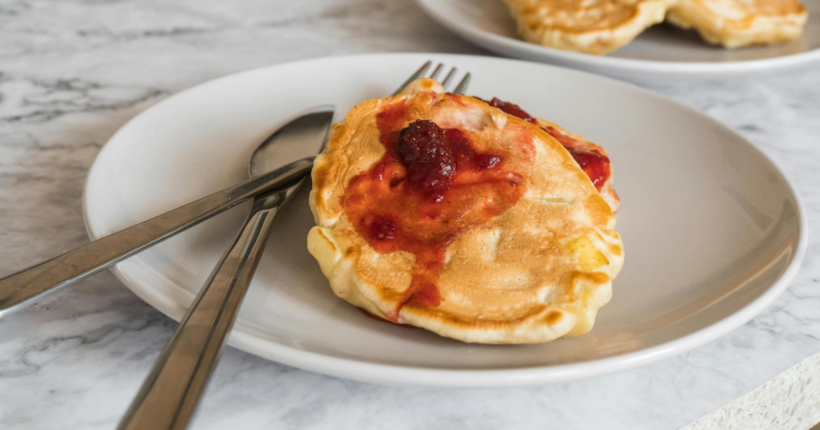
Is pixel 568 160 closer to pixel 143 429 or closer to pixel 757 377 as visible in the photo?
pixel 757 377

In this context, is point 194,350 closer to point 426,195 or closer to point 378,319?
point 378,319

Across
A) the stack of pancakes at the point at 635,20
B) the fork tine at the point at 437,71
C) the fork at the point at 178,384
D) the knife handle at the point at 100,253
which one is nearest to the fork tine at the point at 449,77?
the fork tine at the point at 437,71

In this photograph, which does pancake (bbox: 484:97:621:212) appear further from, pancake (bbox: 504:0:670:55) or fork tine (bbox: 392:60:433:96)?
pancake (bbox: 504:0:670:55)

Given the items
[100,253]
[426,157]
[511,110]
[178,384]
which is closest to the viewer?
[178,384]

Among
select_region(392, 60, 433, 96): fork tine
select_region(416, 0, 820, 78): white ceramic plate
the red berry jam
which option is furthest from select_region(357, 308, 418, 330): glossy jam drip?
select_region(416, 0, 820, 78): white ceramic plate

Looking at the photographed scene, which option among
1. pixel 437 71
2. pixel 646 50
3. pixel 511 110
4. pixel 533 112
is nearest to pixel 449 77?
pixel 437 71

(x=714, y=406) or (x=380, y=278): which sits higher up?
(x=380, y=278)

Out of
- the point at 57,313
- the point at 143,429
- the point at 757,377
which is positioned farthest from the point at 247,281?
the point at 757,377
